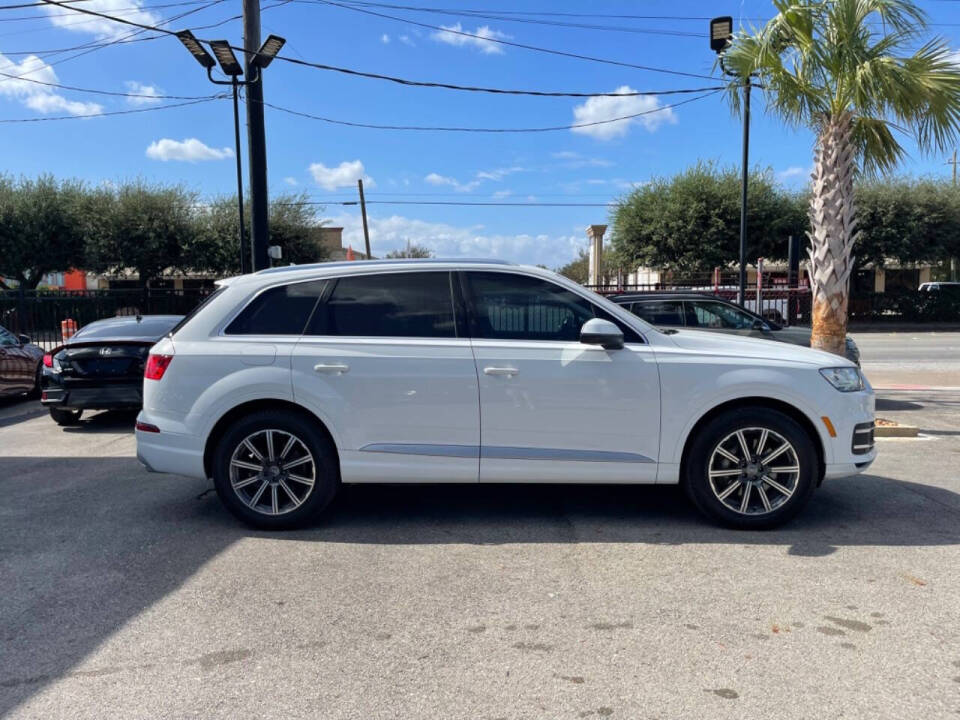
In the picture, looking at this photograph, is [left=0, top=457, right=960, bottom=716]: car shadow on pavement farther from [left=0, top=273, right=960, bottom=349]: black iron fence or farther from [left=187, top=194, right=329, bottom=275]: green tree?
[left=187, top=194, right=329, bottom=275]: green tree

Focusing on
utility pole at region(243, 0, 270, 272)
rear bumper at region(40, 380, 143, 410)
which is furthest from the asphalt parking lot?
utility pole at region(243, 0, 270, 272)

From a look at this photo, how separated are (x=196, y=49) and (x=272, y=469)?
11492 mm

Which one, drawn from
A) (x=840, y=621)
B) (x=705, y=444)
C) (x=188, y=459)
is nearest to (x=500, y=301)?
(x=705, y=444)

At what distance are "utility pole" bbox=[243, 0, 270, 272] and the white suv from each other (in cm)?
934

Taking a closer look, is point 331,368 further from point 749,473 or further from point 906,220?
point 906,220

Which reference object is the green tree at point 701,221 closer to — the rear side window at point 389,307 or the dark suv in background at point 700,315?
the dark suv in background at point 700,315

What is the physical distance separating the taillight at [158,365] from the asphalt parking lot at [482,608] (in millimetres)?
1108

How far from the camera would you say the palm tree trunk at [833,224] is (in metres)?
8.52

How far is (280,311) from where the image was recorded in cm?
512

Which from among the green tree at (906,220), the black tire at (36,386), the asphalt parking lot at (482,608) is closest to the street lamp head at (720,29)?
the asphalt parking lot at (482,608)

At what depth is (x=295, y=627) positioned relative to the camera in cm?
362

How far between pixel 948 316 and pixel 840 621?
34.6 metres

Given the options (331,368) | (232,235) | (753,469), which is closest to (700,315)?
(753,469)

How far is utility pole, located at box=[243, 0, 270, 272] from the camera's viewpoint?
13570 mm
